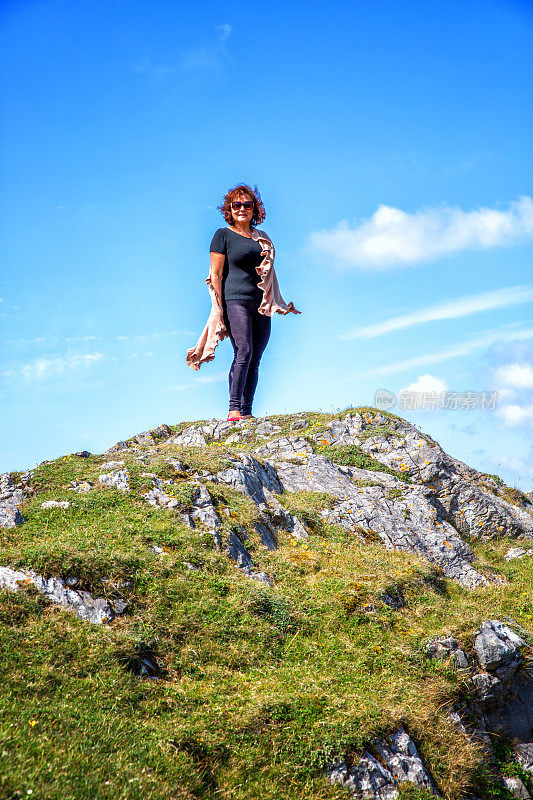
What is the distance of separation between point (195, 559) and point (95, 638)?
93.4 inches

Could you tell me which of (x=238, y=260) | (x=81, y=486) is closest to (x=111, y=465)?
(x=81, y=486)

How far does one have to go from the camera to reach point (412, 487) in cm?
1647

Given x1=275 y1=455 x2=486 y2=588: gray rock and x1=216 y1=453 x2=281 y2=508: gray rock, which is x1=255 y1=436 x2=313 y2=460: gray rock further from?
x1=216 y1=453 x2=281 y2=508: gray rock

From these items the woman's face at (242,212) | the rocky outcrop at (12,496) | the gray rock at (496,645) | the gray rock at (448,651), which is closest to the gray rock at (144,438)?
the rocky outcrop at (12,496)

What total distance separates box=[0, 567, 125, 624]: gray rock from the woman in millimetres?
11746

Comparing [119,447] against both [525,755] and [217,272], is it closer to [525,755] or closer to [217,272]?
[217,272]

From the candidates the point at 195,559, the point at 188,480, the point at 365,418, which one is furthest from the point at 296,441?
the point at 195,559

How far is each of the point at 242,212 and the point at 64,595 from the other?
14.7m

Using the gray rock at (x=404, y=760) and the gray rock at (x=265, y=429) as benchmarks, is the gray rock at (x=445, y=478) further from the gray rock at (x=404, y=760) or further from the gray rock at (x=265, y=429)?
the gray rock at (x=404, y=760)

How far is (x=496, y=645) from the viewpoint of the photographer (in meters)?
9.20

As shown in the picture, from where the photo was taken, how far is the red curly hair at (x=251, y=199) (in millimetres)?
20344

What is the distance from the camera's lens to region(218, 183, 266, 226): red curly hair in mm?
20344

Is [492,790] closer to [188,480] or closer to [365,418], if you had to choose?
[188,480]

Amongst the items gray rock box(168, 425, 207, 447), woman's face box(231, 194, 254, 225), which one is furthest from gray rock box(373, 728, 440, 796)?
woman's face box(231, 194, 254, 225)
